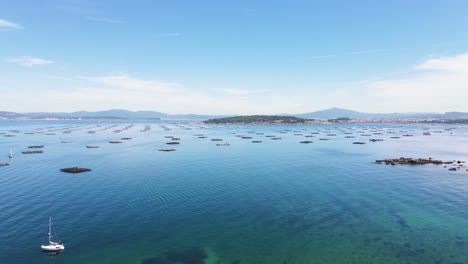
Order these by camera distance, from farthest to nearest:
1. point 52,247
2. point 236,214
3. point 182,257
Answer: point 236,214 < point 52,247 < point 182,257

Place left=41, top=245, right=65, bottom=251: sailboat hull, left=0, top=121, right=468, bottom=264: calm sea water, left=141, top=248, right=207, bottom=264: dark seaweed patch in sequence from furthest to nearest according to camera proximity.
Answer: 1. left=0, top=121, right=468, bottom=264: calm sea water
2. left=41, top=245, right=65, bottom=251: sailboat hull
3. left=141, top=248, right=207, bottom=264: dark seaweed patch

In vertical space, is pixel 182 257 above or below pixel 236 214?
below

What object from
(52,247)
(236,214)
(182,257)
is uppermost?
(52,247)

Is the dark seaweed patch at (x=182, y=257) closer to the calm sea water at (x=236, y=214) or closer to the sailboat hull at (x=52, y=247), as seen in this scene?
the calm sea water at (x=236, y=214)

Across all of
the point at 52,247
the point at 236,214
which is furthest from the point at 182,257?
the point at 52,247

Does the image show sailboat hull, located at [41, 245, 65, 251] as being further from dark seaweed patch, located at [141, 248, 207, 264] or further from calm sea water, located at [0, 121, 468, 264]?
dark seaweed patch, located at [141, 248, 207, 264]

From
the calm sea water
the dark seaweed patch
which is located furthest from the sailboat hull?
the dark seaweed patch

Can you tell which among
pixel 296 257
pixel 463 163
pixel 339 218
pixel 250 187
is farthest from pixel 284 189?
pixel 463 163

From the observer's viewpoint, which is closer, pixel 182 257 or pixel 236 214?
pixel 182 257

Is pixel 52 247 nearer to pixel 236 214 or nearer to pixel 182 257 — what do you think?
pixel 182 257

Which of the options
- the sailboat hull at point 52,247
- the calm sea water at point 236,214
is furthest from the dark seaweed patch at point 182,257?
the sailboat hull at point 52,247

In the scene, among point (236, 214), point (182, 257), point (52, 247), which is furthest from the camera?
point (236, 214)
